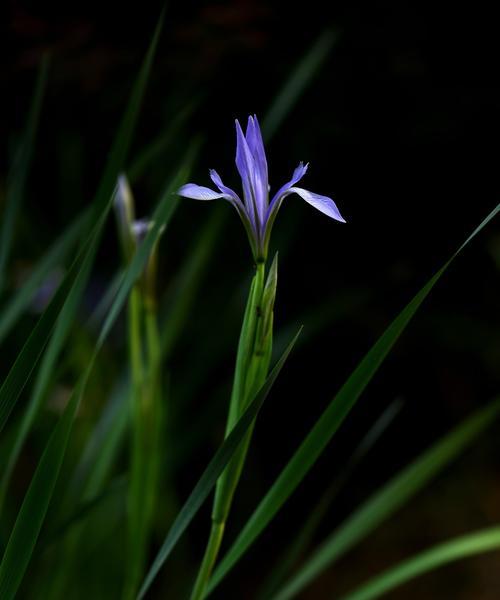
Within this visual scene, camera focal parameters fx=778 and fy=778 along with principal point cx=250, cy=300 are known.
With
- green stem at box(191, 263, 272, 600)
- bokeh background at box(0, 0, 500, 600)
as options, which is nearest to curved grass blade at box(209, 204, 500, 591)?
green stem at box(191, 263, 272, 600)

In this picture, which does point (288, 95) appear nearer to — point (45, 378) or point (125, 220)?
point (125, 220)

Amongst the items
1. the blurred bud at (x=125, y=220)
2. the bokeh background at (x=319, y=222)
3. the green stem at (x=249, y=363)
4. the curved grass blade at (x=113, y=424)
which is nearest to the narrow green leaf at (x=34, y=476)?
the green stem at (x=249, y=363)

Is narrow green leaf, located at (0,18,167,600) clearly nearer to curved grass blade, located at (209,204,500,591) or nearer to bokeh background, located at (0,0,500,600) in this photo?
curved grass blade, located at (209,204,500,591)

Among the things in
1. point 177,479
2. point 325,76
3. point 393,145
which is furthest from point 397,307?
point 177,479

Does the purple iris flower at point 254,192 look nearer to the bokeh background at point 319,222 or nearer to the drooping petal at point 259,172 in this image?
the drooping petal at point 259,172

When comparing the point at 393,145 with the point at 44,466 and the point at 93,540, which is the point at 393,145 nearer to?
the point at 93,540

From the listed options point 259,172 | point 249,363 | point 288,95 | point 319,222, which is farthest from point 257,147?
point 319,222
